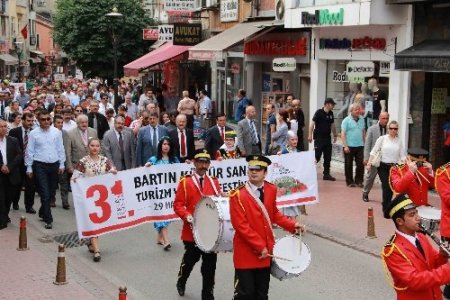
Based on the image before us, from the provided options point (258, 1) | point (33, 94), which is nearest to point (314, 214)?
point (258, 1)

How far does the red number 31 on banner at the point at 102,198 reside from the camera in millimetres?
10484

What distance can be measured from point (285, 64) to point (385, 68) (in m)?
→ 4.01

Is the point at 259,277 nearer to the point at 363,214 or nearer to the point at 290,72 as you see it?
the point at 363,214

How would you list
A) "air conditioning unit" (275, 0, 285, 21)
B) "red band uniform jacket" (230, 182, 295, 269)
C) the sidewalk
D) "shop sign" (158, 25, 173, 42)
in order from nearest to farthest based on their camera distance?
"red band uniform jacket" (230, 182, 295, 269)
the sidewalk
"air conditioning unit" (275, 0, 285, 21)
"shop sign" (158, 25, 173, 42)

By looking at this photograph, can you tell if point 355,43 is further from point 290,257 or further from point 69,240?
point 290,257

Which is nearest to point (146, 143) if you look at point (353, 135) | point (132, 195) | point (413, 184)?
point (132, 195)

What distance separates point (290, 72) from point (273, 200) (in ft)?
49.6

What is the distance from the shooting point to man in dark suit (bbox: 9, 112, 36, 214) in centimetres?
1365

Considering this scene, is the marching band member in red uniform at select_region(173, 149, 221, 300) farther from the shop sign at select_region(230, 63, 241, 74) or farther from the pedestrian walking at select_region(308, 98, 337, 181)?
the shop sign at select_region(230, 63, 241, 74)

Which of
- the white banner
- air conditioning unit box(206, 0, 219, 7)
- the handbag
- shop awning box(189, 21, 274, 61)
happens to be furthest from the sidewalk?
air conditioning unit box(206, 0, 219, 7)

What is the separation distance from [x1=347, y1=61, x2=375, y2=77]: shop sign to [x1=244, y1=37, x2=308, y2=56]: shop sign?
107 inches

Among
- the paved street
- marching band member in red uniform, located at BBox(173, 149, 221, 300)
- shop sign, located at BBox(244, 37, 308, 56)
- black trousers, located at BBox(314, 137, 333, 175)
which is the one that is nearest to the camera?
marching band member in red uniform, located at BBox(173, 149, 221, 300)

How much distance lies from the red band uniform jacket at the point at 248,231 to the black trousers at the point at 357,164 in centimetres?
964

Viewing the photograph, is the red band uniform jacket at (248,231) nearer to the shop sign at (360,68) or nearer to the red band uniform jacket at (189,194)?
the red band uniform jacket at (189,194)
